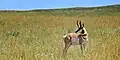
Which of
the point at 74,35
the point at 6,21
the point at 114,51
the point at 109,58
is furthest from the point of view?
the point at 6,21

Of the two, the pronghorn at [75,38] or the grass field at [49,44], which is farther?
the pronghorn at [75,38]

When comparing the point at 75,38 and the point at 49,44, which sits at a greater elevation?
the point at 75,38

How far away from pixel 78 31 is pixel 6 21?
1750cm

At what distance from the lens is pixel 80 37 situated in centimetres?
1042

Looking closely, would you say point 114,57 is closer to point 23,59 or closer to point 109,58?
point 109,58

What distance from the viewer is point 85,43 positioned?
425 inches

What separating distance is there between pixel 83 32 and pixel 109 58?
3.63 m

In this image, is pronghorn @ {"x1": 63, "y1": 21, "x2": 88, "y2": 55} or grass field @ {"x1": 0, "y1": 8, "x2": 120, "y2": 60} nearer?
grass field @ {"x1": 0, "y1": 8, "x2": 120, "y2": 60}

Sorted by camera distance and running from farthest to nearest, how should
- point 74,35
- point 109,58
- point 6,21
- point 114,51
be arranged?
point 6,21 → point 74,35 → point 114,51 → point 109,58

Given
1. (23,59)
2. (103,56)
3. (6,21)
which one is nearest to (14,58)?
(23,59)

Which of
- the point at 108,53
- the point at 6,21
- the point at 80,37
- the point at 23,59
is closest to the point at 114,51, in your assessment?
the point at 108,53

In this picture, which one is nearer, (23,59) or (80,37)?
(23,59)

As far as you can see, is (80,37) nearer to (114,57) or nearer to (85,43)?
(85,43)

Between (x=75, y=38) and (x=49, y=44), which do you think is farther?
(x=49, y=44)
